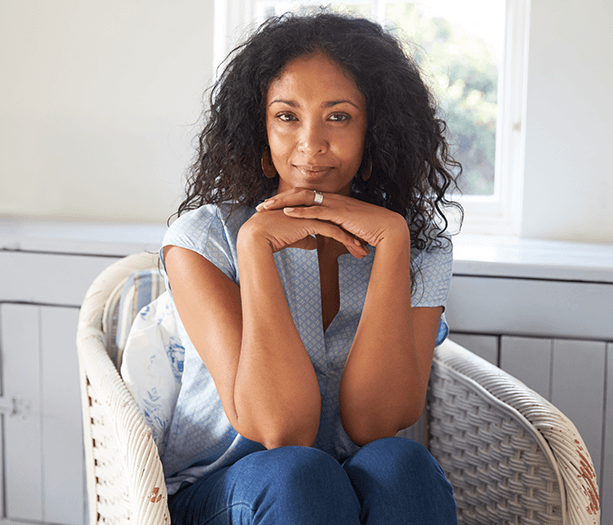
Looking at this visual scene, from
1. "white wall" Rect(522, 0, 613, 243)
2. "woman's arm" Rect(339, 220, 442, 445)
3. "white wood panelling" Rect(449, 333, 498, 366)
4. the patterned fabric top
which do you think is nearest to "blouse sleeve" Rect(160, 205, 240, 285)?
the patterned fabric top

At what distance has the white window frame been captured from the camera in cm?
162

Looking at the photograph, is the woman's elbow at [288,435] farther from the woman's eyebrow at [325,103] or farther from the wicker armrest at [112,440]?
the woman's eyebrow at [325,103]

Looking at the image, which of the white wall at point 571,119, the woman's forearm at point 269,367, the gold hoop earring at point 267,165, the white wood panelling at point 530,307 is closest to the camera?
the woman's forearm at point 269,367

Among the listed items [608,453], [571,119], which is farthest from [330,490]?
[571,119]

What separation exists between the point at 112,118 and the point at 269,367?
121 cm

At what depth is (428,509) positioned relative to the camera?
0.73m

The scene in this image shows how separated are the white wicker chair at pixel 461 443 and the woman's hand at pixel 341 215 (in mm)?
333

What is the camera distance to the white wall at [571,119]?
147cm

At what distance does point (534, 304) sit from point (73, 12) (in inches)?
59.7

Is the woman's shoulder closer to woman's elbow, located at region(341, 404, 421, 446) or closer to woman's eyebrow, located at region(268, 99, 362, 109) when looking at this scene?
woman's eyebrow, located at region(268, 99, 362, 109)

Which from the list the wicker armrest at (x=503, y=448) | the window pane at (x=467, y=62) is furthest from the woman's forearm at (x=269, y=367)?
the window pane at (x=467, y=62)

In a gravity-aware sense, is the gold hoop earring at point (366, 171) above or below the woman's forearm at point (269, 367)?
above

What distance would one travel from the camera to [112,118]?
5.66 feet

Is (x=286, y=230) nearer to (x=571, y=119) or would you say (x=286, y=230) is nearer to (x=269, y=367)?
(x=269, y=367)
